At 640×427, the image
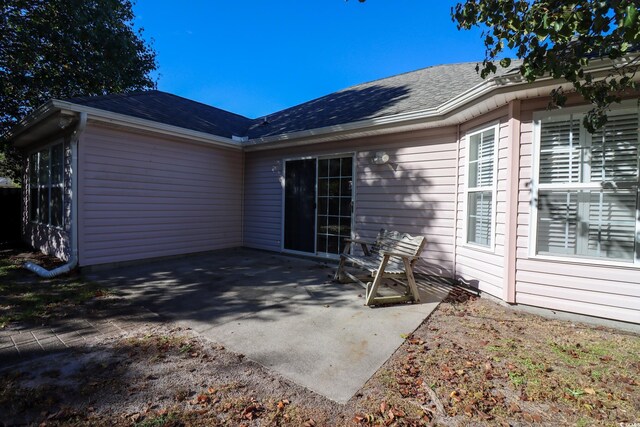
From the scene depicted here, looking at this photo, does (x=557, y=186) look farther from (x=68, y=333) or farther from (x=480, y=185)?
(x=68, y=333)

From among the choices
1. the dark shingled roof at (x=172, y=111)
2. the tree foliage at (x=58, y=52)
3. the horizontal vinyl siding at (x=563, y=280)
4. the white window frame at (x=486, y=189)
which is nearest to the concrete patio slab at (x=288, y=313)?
the white window frame at (x=486, y=189)

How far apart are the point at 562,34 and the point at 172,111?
7.24 m

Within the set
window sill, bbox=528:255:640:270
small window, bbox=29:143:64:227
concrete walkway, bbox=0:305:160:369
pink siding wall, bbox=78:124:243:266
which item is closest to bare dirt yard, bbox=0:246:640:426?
concrete walkway, bbox=0:305:160:369

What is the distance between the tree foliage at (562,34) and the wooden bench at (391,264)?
7.03 feet

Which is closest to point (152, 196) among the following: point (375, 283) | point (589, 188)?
point (375, 283)

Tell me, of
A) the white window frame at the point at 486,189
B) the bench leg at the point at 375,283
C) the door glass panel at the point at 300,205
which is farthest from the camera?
the door glass panel at the point at 300,205

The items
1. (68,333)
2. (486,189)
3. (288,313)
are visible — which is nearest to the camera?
(68,333)

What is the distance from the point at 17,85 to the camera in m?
8.32

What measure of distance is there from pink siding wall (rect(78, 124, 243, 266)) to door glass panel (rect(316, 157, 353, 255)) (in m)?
2.49

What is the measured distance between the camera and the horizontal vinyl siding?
10.0ft

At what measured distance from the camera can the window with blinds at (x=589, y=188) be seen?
3.08 meters

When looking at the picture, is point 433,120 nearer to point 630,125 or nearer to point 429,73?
point 630,125

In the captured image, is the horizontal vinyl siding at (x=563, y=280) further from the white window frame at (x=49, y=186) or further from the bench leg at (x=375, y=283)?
the white window frame at (x=49, y=186)

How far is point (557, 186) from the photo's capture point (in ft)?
11.1
